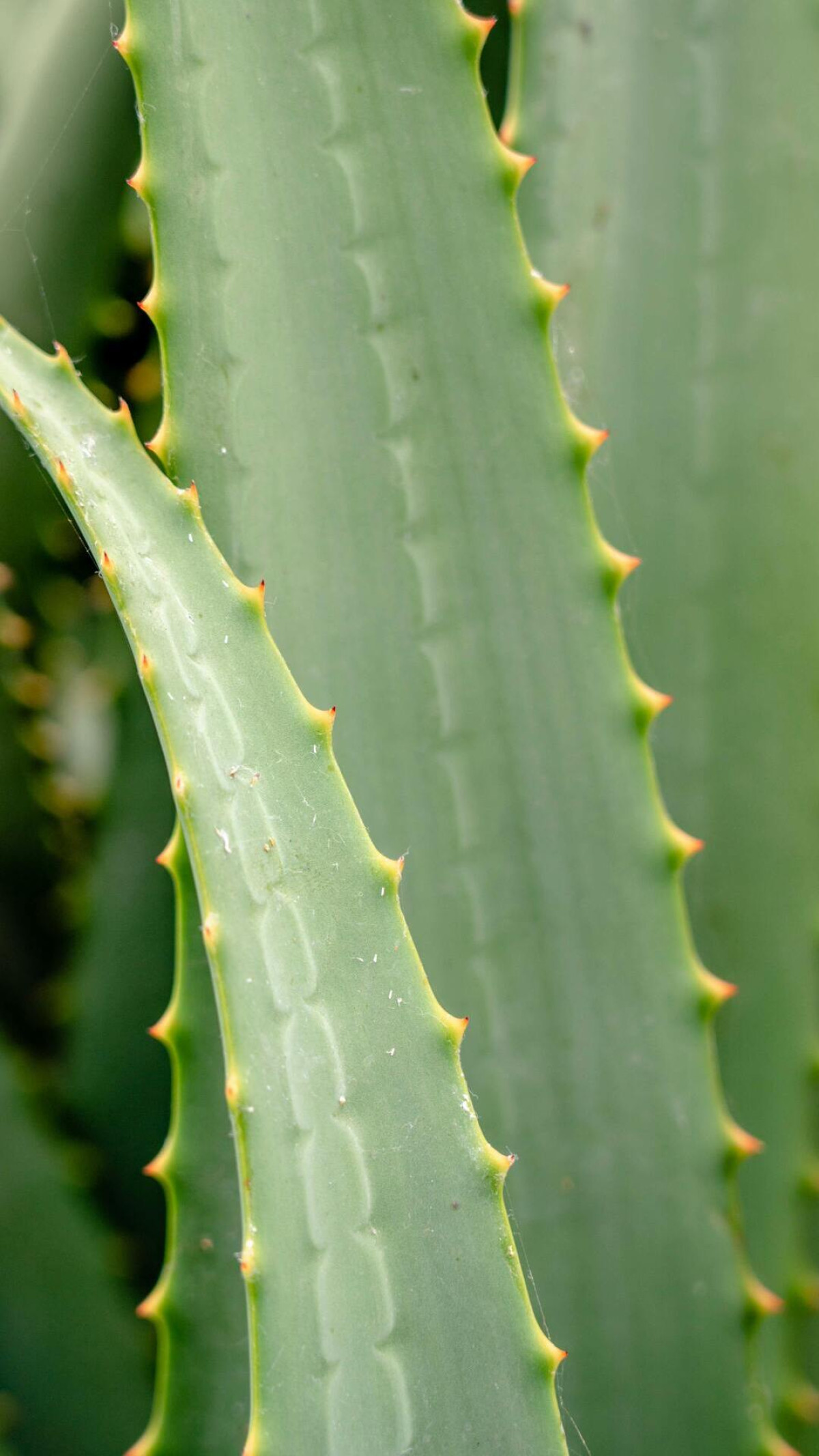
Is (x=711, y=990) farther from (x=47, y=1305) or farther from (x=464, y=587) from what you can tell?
(x=47, y=1305)

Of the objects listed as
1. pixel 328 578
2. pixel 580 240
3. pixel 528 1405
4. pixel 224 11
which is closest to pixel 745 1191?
pixel 528 1405

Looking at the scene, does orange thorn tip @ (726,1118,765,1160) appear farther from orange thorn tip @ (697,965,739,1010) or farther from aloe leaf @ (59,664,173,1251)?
aloe leaf @ (59,664,173,1251)

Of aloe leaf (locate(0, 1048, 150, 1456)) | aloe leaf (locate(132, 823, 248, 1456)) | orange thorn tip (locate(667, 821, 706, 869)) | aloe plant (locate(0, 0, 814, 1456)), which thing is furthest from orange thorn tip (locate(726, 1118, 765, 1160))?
aloe leaf (locate(0, 1048, 150, 1456))

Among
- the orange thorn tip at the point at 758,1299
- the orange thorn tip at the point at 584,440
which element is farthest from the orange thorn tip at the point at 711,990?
the orange thorn tip at the point at 584,440

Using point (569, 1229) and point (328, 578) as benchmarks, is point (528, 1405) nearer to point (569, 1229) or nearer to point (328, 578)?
point (569, 1229)

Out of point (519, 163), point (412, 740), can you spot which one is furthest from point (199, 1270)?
point (519, 163)

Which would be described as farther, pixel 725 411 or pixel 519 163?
pixel 725 411
